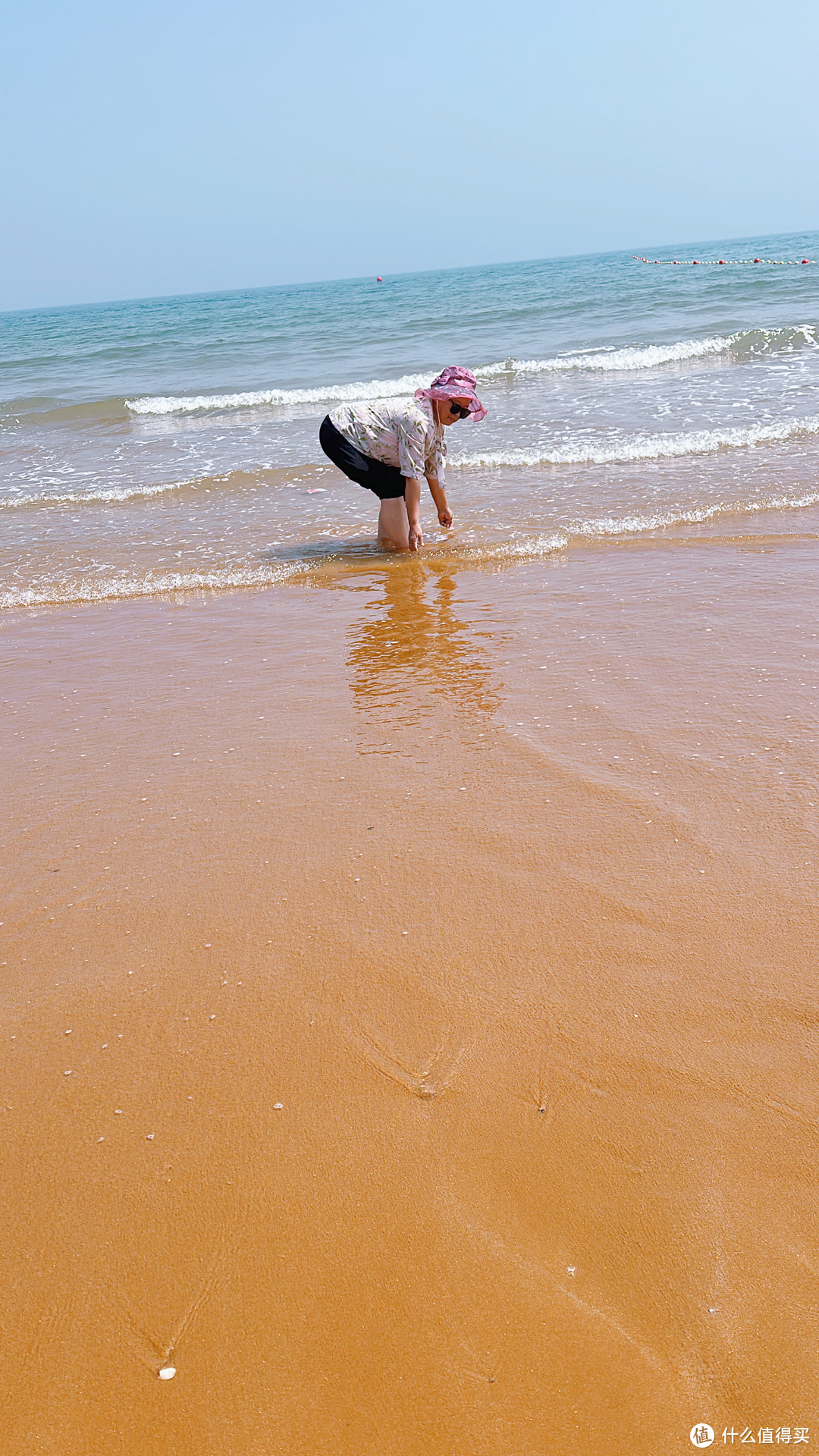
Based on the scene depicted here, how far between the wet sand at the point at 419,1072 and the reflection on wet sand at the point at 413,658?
0.22 ft

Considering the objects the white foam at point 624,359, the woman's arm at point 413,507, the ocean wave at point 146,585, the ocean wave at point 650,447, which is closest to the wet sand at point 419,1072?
the ocean wave at point 146,585

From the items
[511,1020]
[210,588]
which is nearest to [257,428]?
[210,588]

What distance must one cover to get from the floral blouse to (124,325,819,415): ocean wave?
830 cm

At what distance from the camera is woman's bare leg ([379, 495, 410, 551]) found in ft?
21.1

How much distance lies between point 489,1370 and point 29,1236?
0.85m

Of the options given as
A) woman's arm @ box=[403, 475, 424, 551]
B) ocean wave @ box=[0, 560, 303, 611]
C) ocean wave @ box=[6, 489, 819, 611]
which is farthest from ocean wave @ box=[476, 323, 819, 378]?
ocean wave @ box=[0, 560, 303, 611]

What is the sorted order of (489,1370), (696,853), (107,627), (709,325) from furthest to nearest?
(709,325)
(107,627)
(696,853)
(489,1370)

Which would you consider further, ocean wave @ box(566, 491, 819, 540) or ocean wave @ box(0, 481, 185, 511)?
ocean wave @ box(0, 481, 185, 511)

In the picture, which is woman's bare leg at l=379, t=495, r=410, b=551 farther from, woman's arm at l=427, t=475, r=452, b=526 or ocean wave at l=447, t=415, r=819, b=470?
ocean wave at l=447, t=415, r=819, b=470

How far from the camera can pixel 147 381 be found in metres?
19.0

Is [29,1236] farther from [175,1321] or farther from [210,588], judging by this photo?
[210,588]

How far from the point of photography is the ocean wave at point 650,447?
8.48m

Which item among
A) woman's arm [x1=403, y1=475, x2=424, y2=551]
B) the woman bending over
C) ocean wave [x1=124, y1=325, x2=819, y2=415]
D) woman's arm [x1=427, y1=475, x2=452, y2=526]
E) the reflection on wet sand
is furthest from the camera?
ocean wave [x1=124, y1=325, x2=819, y2=415]

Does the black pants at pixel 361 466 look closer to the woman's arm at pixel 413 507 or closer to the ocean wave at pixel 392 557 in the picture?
the woman's arm at pixel 413 507
